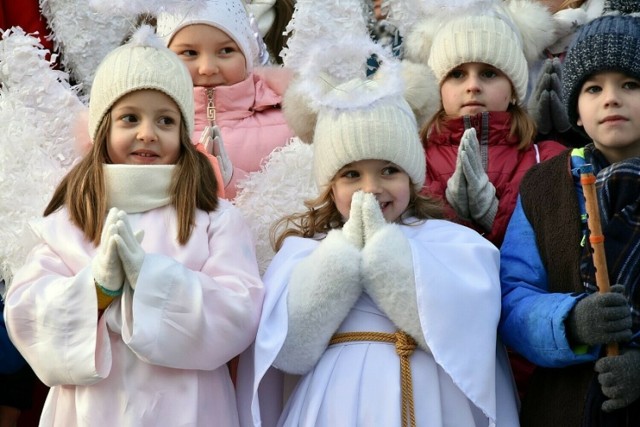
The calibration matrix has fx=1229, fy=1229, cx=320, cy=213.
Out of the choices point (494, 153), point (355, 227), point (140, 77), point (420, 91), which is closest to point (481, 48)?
point (494, 153)

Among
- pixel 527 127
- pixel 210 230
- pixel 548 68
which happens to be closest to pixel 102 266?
pixel 210 230

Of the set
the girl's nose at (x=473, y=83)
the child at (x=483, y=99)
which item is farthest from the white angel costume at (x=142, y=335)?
the girl's nose at (x=473, y=83)

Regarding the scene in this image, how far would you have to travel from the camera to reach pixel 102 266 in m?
3.89

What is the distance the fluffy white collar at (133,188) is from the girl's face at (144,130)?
5.3 inches

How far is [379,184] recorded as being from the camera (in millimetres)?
4309

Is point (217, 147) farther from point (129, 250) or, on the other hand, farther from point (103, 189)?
point (129, 250)

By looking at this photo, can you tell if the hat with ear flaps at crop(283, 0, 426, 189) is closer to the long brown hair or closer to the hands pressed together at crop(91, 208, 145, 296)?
the long brown hair

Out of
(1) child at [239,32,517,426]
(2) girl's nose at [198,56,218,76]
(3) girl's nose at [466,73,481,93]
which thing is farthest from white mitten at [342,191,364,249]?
(2) girl's nose at [198,56,218,76]

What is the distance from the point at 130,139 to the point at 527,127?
170 cm

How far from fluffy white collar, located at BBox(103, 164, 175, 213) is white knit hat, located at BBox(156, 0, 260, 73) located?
108 centimetres

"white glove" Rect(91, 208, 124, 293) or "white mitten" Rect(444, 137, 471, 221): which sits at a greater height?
"white mitten" Rect(444, 137, 471, 221)

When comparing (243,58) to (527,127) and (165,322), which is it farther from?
(165,322)

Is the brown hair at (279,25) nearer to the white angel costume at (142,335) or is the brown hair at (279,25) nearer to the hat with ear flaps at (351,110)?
the hat with ear flaps at (351,110)

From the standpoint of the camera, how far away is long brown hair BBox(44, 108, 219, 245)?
13.8ft
